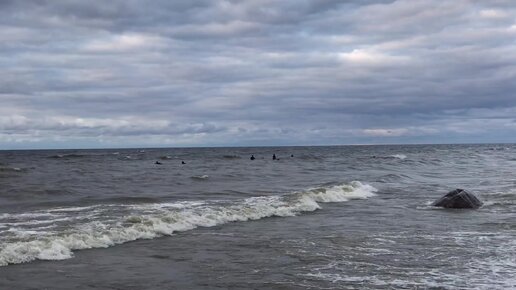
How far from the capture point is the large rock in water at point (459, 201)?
2136 cm

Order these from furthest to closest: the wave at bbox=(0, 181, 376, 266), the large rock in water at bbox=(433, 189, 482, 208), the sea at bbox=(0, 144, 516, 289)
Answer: the large rock in water at bbox=(433, 189, 482, 208) < the wave at bbox=(0, 181, 376, 266) < the sea at bbox=(0, 144, 516, 289)

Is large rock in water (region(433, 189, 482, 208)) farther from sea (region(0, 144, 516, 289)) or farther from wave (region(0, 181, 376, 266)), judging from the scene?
wave (region(0, 181, 376, 266))

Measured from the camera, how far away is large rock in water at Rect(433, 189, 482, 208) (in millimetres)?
21359

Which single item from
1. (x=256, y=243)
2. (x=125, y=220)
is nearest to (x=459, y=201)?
(x=256, y=243)

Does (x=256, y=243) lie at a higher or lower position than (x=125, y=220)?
lower

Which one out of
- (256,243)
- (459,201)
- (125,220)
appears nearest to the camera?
(256,243)

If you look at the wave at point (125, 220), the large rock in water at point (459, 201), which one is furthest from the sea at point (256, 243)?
the large rock in water at point (459, 201)

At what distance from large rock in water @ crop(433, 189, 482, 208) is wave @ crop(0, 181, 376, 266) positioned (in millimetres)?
4857

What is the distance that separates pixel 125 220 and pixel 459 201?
12382 millimetres

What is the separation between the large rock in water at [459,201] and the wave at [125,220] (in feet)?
15.9

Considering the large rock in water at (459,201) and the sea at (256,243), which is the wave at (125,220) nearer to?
the sea at (256,243)

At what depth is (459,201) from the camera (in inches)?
844

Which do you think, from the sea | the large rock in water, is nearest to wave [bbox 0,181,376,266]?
the sea

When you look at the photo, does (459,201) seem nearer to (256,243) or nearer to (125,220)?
(256,243)
